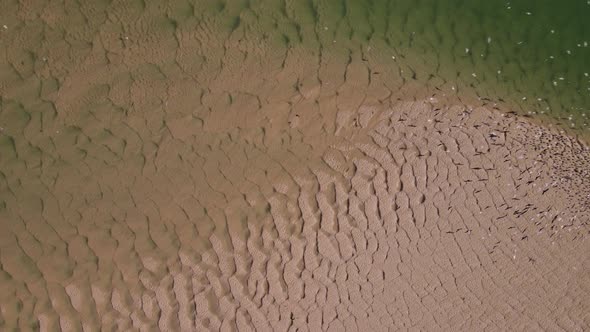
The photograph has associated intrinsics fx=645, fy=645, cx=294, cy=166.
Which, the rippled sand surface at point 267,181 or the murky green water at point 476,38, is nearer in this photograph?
the rippled sand surface at point 267,181

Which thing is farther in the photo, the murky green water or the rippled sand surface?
the murky green water

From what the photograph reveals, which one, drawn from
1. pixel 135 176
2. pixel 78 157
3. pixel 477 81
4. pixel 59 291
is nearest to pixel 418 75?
pixel 477 81

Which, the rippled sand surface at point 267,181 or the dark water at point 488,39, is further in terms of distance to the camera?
the dark water at point 488,39

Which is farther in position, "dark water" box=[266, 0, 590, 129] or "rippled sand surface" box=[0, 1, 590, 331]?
"dark water" box=[266, 0, 590, 129]

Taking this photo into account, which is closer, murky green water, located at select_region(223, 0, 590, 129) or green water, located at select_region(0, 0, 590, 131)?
green water, located at select_region(0, 0, 590, 131)

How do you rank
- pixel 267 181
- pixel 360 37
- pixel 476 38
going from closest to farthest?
1. pixel 267 181
2. pixel 360 37
3. pixel 476 38

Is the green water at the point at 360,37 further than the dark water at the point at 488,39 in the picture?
No

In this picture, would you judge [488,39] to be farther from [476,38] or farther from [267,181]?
[267,181]

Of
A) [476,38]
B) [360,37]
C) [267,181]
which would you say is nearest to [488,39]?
[476,38]
